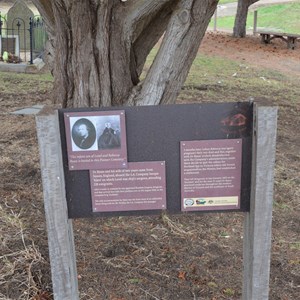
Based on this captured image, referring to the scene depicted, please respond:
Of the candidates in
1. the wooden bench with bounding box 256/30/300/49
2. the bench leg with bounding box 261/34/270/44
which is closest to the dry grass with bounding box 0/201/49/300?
the wooden bench with bounding box 256/30/300/49

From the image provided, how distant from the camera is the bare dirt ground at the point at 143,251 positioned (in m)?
3.44

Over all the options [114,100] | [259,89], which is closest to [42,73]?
[259,89]

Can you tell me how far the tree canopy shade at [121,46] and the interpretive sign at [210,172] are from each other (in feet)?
6.57

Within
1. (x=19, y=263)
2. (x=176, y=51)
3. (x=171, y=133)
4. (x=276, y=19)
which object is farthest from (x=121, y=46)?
(x=276, y=19)

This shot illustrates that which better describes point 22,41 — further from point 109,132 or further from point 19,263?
point 109,132

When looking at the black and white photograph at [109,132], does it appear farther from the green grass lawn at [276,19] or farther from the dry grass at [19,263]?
the green grass lawn at [276,19]

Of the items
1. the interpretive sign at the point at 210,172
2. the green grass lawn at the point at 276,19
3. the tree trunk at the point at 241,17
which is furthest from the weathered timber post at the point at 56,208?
the green grass lawn at the point at 276,19

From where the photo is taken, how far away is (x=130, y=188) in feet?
8.56

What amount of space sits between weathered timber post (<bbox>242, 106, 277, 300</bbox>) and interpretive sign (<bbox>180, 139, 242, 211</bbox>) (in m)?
0.09

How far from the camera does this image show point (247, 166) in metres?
2.60

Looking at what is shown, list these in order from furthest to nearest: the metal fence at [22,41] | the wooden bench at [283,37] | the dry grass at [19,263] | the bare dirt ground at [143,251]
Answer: the wooden bench at [283,37], the metal fence at [22,41], the bare dirt ground at [143,251], the dry grass at [19,263]

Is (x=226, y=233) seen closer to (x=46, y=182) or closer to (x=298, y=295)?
(x=298, y=295)

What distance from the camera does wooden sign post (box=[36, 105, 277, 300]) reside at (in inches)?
98.4

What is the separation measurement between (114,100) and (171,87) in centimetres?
57
